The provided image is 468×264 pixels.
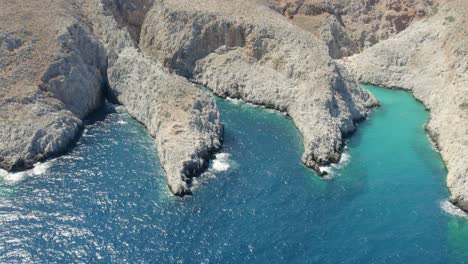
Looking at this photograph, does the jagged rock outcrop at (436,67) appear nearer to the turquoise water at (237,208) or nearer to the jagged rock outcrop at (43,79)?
the turquoise water at (237,208)

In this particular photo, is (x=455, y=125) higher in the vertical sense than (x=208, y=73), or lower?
higher

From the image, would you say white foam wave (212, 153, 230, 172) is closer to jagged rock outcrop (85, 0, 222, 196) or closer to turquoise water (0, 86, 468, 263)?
turquoise water (0, 86, 468, 263)

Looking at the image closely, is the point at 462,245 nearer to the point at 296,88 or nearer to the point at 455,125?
the point at 455,125

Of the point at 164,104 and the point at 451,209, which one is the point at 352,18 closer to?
the point at 164,104

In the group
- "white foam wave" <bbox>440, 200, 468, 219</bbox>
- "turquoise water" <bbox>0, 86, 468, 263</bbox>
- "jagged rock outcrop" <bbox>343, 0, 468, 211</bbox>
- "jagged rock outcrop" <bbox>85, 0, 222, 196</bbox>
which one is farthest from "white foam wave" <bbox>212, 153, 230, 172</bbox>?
"jagged rock outcrop" <bbox>343, 0, 468, 211</bbox>

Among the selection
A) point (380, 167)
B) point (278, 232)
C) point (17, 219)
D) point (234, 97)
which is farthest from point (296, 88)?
point (17, 219)

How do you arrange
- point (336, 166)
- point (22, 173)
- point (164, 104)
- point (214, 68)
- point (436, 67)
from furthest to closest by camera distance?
point (436, 67), point (214, 68), point (164, 104), point (336, 166), point (22, 173)

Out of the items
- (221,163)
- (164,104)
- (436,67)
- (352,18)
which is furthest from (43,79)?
(352,18)
